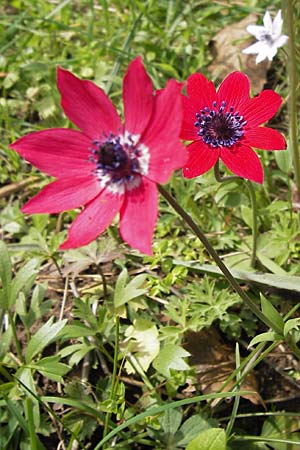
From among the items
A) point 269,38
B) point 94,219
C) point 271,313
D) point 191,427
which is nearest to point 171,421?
point 191,427

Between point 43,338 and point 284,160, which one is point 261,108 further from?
point 43,338

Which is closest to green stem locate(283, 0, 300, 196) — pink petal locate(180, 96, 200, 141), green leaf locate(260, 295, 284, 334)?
pink petal locate(180, 96, 200, 141)

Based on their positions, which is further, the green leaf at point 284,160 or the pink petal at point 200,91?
the green leaf at point 284,160

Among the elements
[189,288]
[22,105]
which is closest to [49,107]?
[22,105]

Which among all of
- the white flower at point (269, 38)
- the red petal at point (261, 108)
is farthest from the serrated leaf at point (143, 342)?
the white flower at point (269, 38)

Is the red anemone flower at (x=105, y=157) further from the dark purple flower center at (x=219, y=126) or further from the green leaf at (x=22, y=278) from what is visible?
the green leaf at (x=22, y=278)

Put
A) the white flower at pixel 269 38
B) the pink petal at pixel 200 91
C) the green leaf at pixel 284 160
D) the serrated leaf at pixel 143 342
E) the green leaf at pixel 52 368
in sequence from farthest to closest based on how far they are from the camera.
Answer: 1. the green leaf at pixel 284 160
2. the serrated leaf at pixel 143 342
3. the white flower at pixel 269 38
4. the green leaf at pixel 52 368
5. the pink petal at pixel 200 91
